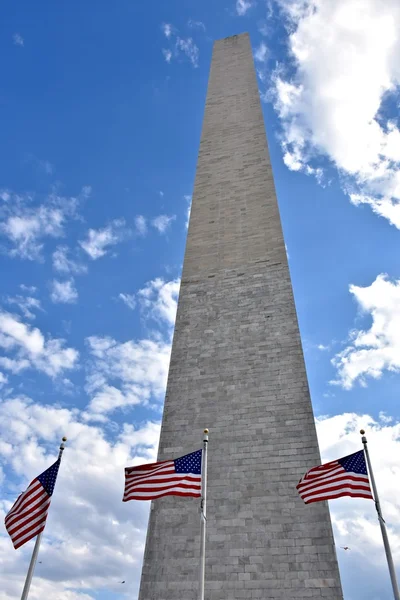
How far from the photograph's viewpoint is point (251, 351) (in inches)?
622

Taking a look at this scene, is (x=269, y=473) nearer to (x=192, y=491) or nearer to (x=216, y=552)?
(x=216, y=552)

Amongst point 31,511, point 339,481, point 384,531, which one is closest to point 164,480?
point 31,511

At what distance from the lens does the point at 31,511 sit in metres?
9.86

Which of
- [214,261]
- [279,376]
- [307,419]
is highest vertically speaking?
[214,261]

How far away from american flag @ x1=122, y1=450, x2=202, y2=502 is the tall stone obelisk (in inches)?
148

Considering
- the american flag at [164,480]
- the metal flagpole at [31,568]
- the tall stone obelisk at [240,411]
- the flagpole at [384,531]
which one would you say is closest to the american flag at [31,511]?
the metal flagpole at [31,568]

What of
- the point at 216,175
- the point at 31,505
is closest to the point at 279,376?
the point at 31,505

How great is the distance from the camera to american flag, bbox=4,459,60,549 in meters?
9.65

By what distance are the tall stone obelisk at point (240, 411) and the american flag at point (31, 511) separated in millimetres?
4222

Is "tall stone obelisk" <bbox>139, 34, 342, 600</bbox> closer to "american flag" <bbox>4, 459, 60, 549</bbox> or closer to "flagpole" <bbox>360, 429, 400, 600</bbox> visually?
"flagpole" <bbox>360, 429, 400, 600</bbox>

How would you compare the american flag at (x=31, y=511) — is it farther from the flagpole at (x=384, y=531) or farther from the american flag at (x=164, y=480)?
the flagpole at (x=384, y=531)

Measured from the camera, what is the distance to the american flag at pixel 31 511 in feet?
31.7

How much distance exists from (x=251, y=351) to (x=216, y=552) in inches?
230

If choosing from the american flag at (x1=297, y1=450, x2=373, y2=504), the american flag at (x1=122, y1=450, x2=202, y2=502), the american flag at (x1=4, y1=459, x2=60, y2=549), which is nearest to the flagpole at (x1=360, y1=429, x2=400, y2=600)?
the american flag at (x1=297, y1=450, x2=373, y2=504)
